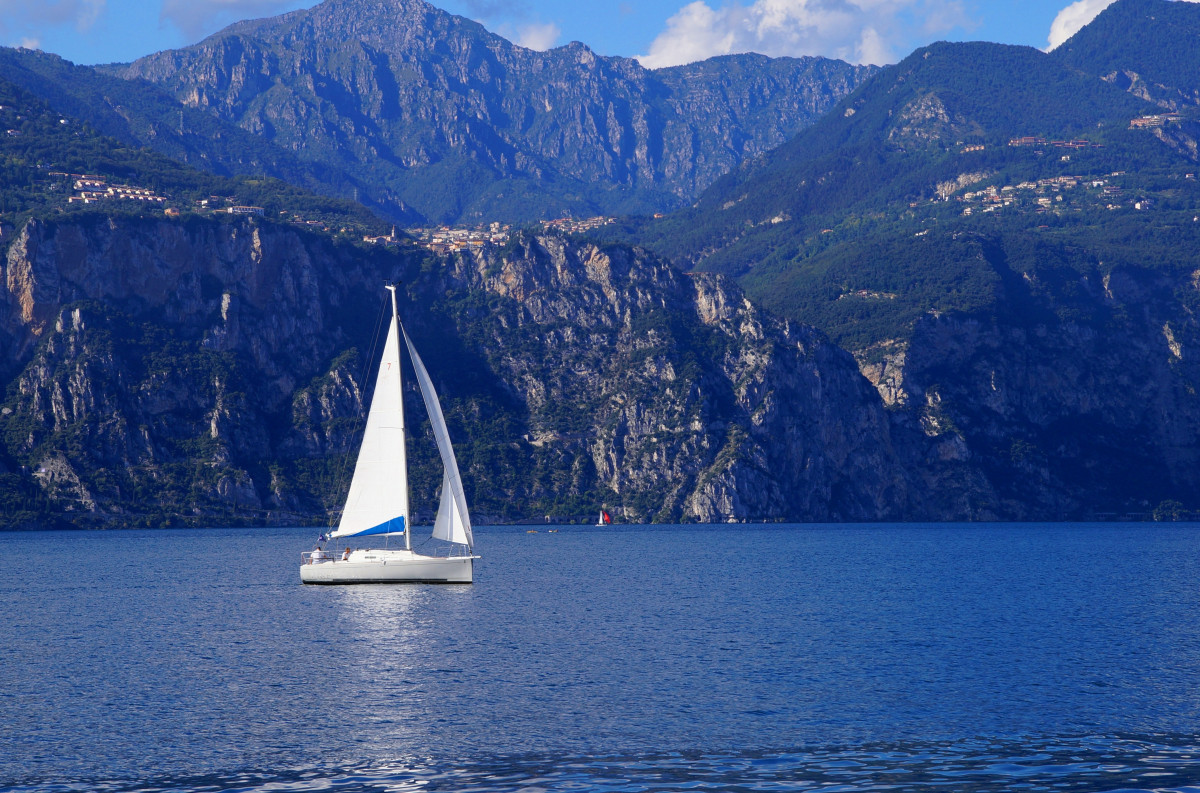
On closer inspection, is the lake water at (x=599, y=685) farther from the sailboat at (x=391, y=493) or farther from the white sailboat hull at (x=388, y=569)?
the sailboat at (x=391, y=493)

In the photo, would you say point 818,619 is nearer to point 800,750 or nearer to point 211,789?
point 800,750

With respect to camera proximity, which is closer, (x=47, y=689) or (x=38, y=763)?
(x=38, y=763)

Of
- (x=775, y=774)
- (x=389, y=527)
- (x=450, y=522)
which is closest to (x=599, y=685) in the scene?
(x=775, y=774)

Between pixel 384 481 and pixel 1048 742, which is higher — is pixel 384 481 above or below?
above

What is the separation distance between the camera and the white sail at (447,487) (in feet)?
283

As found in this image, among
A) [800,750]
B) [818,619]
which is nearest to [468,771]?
[800,750]

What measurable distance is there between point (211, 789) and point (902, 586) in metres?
74.6

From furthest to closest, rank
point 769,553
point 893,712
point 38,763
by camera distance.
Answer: point 769,553 < point 893,712 < point 38,763

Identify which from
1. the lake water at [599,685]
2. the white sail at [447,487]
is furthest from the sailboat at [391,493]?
the lake water at [599,685]

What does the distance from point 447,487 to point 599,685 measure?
116 ft

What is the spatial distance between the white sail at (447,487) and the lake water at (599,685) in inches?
182

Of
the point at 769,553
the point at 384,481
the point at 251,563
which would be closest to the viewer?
the point at 384,481

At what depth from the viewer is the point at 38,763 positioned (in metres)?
41.7

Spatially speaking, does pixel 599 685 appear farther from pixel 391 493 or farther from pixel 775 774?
pixel 391 493
